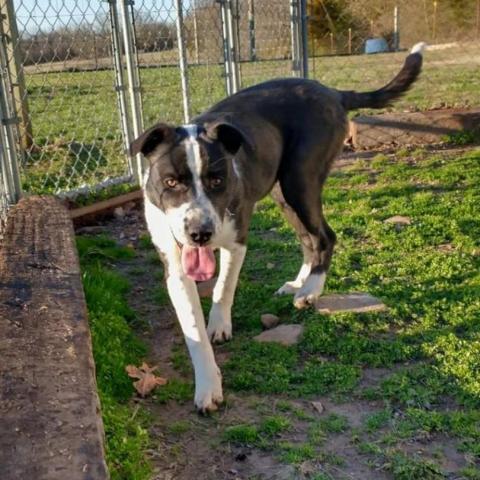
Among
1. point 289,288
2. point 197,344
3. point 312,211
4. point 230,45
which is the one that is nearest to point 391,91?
point 312,211

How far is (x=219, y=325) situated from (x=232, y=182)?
81 centimetres

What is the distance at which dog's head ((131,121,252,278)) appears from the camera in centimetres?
315

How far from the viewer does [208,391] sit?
10.3ft

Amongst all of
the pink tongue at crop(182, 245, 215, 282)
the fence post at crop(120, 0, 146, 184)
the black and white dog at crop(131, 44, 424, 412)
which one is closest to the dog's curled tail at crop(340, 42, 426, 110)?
the black and white dog at crop(131, 44, 424, 412)

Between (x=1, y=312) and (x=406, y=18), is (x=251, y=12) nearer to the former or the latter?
(x=1, y=312)

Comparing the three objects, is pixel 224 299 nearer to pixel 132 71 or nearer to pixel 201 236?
pixel 201 236

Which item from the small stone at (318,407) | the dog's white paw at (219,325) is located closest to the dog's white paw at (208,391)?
the small stone at (318,407)

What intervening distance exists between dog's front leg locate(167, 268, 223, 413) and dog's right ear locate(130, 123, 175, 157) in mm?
613

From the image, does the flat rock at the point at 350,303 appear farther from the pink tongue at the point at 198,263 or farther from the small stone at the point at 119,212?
the small stone at the point at 119,212

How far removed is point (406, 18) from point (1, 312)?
14.0m

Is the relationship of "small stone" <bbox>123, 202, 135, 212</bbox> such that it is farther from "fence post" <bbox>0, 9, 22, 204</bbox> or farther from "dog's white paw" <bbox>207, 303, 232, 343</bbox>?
"dog's white paw" <bbox>207, 303, 232, 343</bbox>

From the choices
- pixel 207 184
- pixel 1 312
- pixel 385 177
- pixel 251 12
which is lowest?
pixel 385 177

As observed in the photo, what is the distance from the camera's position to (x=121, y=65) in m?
6.43

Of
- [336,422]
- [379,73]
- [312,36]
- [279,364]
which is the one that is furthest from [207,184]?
[312,36]
